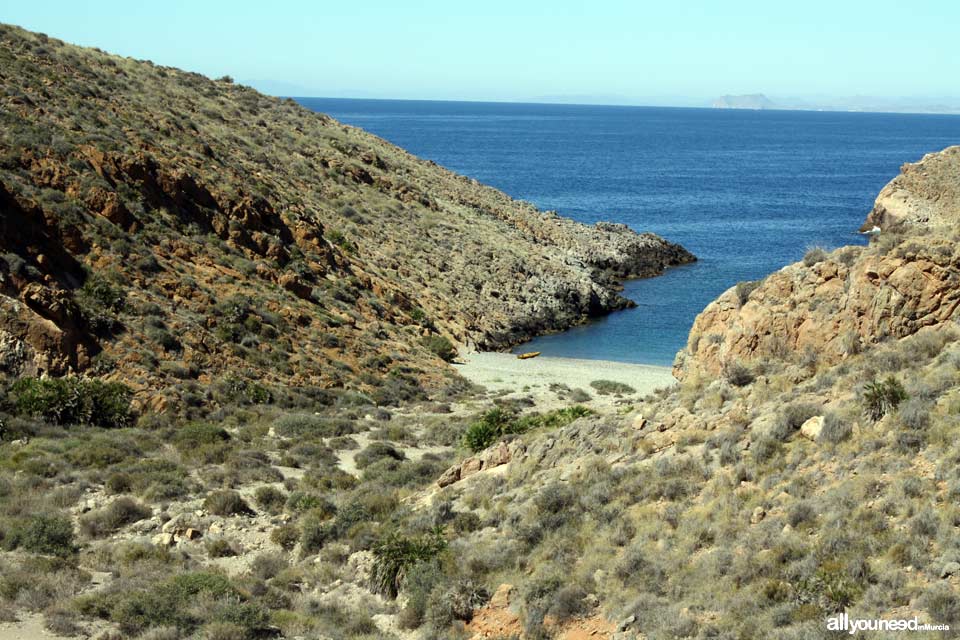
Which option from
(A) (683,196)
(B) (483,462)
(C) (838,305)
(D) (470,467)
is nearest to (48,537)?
(D) (470,467)

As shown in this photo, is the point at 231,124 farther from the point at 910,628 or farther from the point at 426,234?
the point at 910,628

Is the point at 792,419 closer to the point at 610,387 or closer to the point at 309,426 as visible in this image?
the point at 309,426

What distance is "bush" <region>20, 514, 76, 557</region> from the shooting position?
1583 cm

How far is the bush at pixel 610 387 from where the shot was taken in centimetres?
3347

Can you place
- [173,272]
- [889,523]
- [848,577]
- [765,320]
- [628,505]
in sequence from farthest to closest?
[173,272], [765,320], [628,505], [889,523], [848,577]

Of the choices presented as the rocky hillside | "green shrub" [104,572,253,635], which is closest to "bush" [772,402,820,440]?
"green shrub" [104,572,253,635]

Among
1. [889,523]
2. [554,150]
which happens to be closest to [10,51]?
[889,523]

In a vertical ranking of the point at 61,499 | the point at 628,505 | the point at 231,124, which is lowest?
the point at 61,499

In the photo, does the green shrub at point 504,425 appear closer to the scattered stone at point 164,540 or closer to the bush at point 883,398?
the scattered stone at point 164,540

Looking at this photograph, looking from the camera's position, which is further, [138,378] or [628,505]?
[138,378]

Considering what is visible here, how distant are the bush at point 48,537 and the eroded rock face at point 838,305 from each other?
13074 mm

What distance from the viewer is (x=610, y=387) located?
3416 cm

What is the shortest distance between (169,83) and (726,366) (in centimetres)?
5347

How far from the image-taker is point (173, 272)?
3409cm
